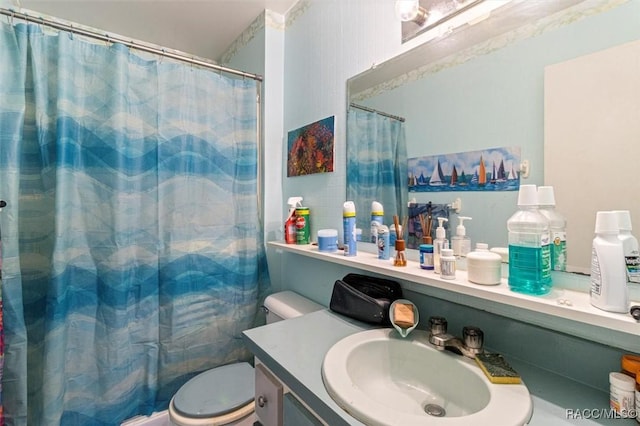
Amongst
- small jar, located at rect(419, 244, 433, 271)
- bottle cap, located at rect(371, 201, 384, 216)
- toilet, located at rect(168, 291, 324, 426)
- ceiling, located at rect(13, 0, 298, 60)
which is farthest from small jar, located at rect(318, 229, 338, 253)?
ceiling, located at rect(13, 0, 298, 60)

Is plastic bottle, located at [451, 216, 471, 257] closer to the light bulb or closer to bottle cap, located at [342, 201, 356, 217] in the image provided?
bottle cap, located at [342, 201, 356, 217]

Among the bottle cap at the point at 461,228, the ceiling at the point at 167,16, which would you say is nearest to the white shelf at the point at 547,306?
the bottle cap at the point at 461,228

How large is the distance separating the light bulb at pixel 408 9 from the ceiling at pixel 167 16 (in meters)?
0.87

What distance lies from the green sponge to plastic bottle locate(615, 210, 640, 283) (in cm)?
30

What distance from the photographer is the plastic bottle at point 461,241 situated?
0.83 m

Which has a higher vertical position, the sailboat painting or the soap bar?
the sailboat painting

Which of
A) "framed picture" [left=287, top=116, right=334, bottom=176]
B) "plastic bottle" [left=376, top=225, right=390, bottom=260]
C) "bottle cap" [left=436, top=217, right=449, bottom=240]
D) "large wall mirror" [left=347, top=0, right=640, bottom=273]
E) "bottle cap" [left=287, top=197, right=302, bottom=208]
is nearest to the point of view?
"large wall mirror" [left=347, top=0, right=640, bottom=273]

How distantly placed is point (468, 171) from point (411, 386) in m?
0.63

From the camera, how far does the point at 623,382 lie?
507 mm

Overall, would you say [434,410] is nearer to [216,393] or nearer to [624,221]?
[624,221]

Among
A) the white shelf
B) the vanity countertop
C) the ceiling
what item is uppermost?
the ceiling

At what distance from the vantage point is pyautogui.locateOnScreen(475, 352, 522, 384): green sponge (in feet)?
1.94

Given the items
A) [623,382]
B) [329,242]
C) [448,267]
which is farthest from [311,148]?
[623,382]

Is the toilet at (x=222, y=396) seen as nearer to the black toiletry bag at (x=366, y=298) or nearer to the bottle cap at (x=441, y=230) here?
the black toiletry bag at (x=366, y=298)
